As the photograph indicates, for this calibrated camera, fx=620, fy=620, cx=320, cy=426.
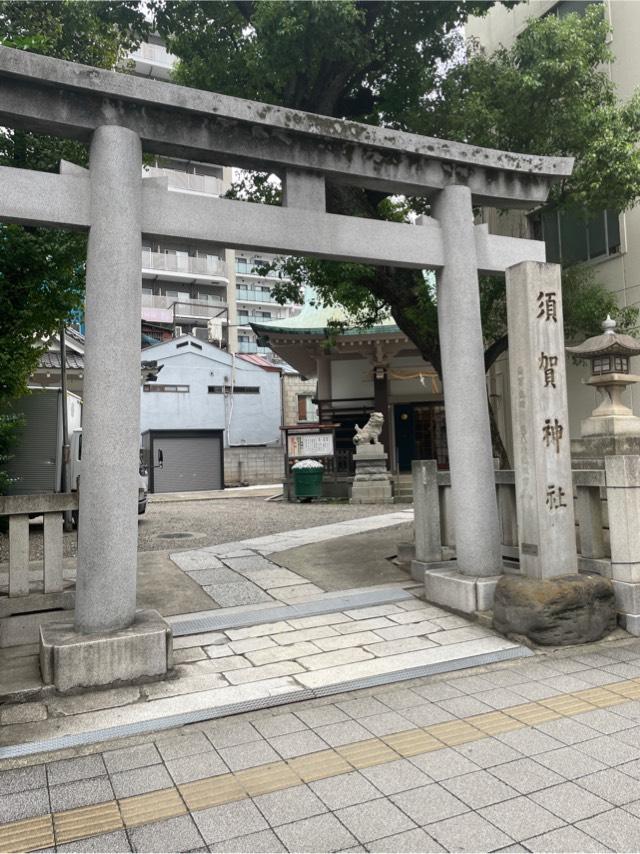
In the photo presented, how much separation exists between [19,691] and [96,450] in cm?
182

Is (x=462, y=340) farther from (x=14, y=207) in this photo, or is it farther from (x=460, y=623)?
(x=14, y=207)

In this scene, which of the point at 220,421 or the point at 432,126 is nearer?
the point at 432,126

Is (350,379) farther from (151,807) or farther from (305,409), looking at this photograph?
(151,807)

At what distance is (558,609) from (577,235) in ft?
34.4

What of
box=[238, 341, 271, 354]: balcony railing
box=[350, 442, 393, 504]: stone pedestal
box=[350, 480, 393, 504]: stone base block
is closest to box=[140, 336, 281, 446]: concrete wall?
box=[238, 341, 271, 354]: balcony railing

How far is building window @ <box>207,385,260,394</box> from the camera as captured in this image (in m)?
31.0

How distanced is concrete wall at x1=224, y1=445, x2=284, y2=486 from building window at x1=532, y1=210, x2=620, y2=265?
19.0 metres

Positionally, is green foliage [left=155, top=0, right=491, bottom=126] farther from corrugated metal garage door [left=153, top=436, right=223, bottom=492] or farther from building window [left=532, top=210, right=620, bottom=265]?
corrugated metal garage door [left=153, top=436, right=223, bottom=492]

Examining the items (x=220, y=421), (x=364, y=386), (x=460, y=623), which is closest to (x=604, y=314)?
(x=460, y=623)

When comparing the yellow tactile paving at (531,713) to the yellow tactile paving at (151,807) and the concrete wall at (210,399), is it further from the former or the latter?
the concrete wall at (210,399)

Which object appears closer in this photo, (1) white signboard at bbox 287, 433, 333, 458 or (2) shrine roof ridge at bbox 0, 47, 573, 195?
(2) shrine roof ridge at bbox 0, 47, 573, 195

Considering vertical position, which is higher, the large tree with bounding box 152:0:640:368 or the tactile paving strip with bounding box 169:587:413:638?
the large tree with bounding box 152:0:640:368

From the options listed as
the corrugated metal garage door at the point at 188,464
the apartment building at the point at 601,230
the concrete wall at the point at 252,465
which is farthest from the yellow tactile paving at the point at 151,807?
the concrete wall at the point at 252,465

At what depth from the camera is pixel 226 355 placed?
1239 inches
